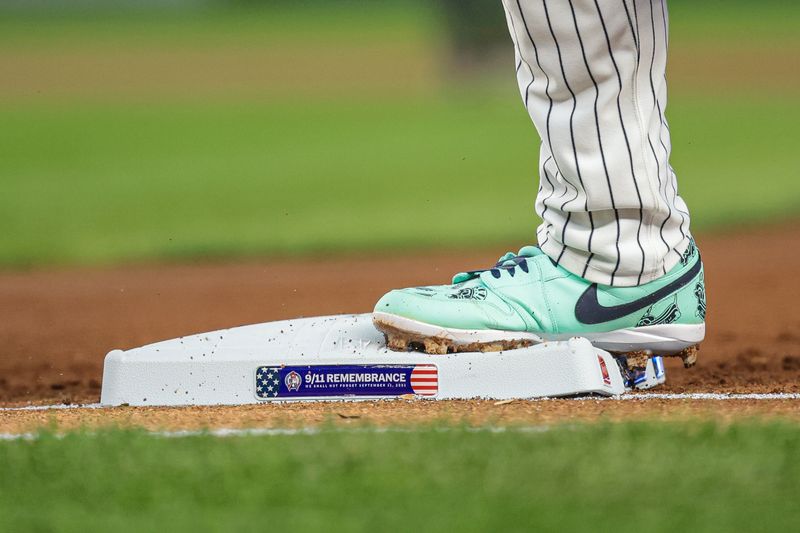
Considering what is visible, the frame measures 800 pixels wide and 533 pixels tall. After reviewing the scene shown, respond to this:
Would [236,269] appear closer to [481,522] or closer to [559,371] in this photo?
[559,371]

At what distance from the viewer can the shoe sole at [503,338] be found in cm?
217

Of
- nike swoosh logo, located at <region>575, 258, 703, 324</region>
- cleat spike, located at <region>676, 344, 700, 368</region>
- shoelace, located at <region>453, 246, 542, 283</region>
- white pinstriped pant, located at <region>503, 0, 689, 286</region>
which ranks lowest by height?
cleat spike, located at <region>676, 344, 700, 368</region>

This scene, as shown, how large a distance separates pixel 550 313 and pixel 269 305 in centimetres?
261

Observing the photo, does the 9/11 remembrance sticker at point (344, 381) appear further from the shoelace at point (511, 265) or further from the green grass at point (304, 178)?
the green grass at point (304, 178)

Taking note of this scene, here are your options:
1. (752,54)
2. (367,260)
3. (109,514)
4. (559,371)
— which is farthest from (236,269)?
(752,54)

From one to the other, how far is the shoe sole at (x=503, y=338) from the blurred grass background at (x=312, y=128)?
4.17 meters

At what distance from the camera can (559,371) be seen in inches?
82.1

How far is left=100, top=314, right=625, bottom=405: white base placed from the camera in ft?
6.87

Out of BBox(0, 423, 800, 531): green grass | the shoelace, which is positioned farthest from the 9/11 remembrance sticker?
BBox(0, 423, 800, 531): green grass

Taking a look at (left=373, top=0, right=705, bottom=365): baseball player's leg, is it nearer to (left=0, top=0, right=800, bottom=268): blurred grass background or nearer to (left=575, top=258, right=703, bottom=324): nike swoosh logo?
(left=575, top=258, right=703, bottom=324): nike swoosh logo

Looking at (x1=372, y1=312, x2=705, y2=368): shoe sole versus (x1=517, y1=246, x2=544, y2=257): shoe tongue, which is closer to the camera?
(x1=372, y1=312, x2=705, y2=368): shoe sole

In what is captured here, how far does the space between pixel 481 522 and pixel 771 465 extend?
0.44 meters

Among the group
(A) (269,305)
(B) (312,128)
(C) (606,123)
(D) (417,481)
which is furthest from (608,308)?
(B) (312,128)

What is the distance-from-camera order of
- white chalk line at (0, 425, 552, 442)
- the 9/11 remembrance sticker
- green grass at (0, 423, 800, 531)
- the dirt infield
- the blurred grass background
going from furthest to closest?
1. the blurred grass background
2. the dirt infield
3. the 9/11 remembrance sticker
4. white chalk line at (0, 425, 552, 442)
5. green grass at (0, 423, 800, 531)
